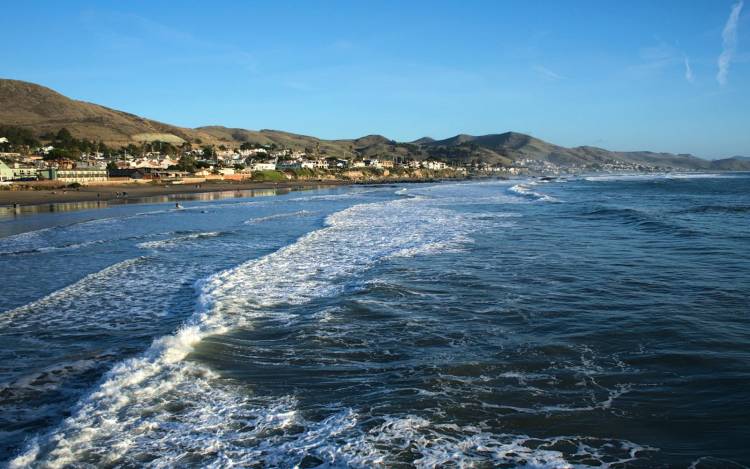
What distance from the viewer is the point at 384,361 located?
698 cm

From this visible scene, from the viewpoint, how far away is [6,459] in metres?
4.68

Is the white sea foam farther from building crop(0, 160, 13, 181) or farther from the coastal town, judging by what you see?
building crop(0, 160, 13, 181)

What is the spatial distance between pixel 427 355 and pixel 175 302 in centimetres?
595

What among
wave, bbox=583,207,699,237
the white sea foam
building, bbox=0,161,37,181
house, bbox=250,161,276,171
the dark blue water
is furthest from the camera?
house, bbox=250,161,276,171

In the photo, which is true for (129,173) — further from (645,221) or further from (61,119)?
(61,119)

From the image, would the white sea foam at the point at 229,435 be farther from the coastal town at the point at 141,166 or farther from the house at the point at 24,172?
the house at the point at 24,172

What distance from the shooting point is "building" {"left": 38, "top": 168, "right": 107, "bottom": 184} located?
77250 millimetres

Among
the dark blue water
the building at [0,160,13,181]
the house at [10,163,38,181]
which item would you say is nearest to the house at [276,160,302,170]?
the house at [10,163,38,181]

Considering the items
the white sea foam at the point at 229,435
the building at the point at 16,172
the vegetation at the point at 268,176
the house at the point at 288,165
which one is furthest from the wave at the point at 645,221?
the house at the point at 288,165

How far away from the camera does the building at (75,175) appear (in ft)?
253

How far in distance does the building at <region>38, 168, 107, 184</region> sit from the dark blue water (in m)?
71.3

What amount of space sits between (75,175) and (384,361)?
284 feet

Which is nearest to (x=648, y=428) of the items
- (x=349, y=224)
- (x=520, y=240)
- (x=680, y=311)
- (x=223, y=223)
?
(x=680, y=311)

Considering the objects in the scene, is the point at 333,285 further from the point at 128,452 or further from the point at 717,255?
the point at 717,255
